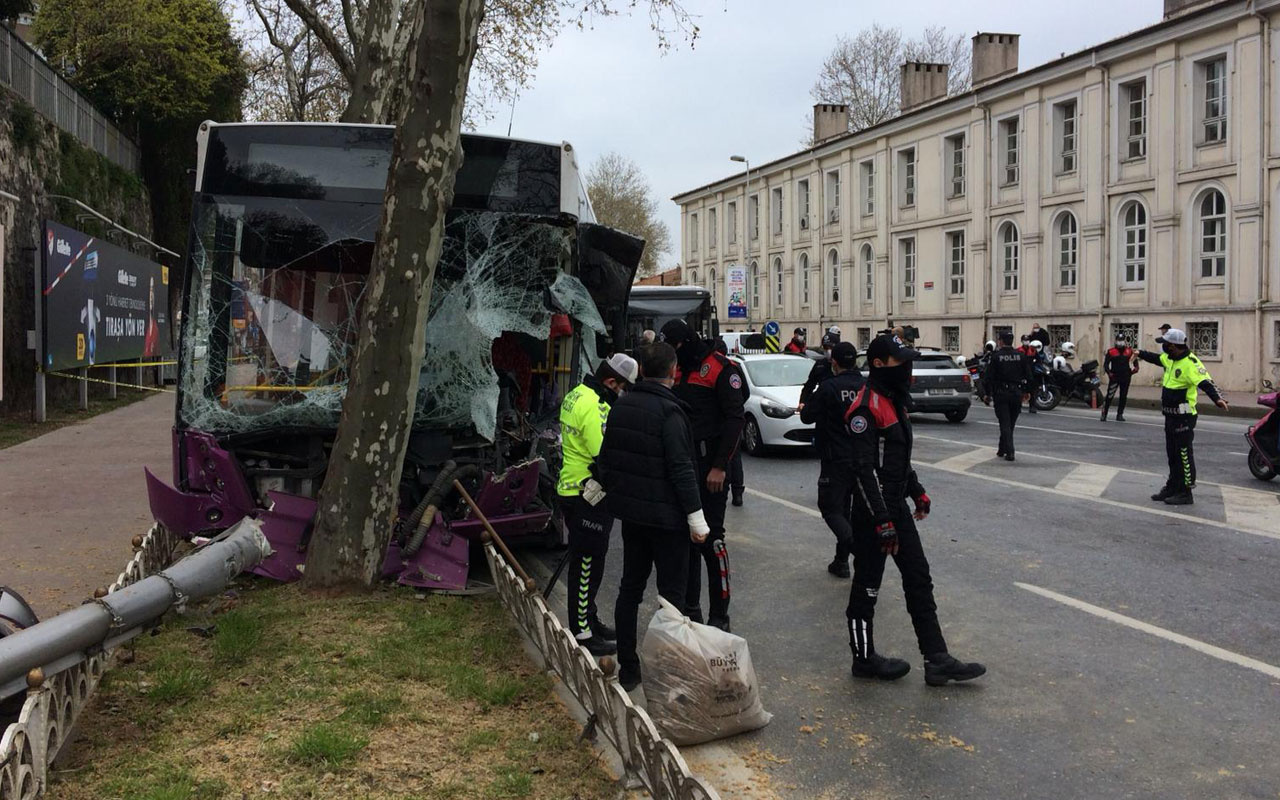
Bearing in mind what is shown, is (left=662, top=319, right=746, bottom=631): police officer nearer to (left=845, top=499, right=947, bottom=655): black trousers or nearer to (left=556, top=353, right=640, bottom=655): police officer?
(left=556, top=353, right=640, bottom=655): police officer

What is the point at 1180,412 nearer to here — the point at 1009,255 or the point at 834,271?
the point at 1009,255

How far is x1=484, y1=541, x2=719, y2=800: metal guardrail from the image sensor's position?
3.42m

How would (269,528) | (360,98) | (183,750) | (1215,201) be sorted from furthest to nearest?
(1215,201), (360,98), (269,528), (183,750)

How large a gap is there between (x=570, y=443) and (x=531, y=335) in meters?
2.07

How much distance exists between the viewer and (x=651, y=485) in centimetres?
487

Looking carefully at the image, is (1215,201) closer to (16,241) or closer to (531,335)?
(531,335)

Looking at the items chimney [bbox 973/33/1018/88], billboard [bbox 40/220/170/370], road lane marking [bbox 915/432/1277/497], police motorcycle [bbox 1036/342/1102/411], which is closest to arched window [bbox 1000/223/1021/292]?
chimney [bbox 973/33/1018/88]

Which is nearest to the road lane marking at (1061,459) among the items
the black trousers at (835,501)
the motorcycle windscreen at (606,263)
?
the black trousers at (835,501)

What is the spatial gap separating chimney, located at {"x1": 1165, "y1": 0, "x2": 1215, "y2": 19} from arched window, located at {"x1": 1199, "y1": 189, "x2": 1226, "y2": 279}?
16.4 feet

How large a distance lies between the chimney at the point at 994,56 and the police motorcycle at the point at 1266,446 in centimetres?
2752

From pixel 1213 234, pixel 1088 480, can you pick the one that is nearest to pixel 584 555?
pixel 1088 480

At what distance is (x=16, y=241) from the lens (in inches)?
710

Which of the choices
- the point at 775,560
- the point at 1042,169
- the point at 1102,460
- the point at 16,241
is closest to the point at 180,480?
the point at 775,560

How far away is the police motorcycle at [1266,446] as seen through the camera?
11430mm
